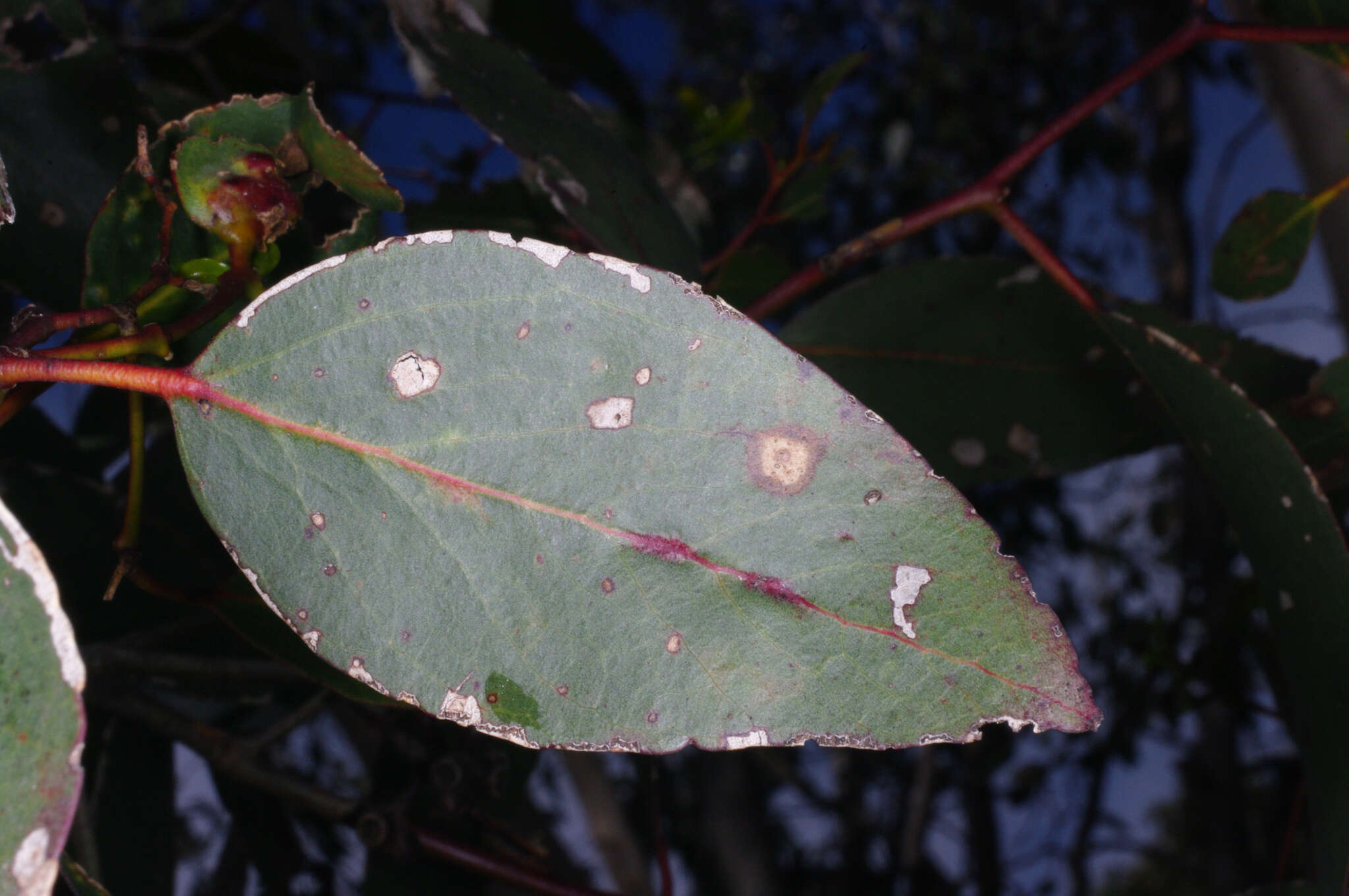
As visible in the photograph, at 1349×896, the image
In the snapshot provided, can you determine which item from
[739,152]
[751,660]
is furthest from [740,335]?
[739,152]

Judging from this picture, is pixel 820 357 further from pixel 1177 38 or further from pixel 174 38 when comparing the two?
pixel 174 38

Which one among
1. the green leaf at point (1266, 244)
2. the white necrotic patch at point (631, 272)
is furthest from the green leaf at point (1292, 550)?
the white necrotic patch at point (631, 272)

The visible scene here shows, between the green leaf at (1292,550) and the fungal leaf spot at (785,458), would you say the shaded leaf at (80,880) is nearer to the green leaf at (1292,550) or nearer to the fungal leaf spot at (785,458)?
the fungal leaf spot at (785,458)

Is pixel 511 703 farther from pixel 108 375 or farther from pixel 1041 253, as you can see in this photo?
pixel 1041 253

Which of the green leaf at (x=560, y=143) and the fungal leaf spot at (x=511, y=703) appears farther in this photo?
the green leaf at (x=560, y=143)

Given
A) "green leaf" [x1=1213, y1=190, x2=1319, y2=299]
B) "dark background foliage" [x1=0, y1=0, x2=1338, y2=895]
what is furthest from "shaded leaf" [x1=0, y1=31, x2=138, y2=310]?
"green leaf" [x1=1213, y1=190, x2=1319, y2=299]

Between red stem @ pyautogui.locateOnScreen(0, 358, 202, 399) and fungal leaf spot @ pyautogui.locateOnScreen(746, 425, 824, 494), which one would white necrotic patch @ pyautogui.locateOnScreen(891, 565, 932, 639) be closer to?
fungal leaf spot @ pyautogui.locateOnScreen(746, 425, 824, 494)

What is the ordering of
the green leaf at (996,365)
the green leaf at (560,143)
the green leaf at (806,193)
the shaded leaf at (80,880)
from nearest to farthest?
the shaded leaf at (80,880) → the green leaf at (560,143) → the green leaf at (996,365) → the green leaf at (806,193)
